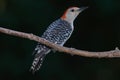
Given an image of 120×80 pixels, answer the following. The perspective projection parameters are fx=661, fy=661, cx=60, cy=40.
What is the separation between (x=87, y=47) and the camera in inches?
433

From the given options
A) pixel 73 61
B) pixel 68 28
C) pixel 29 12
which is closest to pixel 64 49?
Answer: pixel 68 28

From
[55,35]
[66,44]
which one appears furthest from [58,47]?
[66,44]

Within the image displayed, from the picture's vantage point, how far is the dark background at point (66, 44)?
34.1 ft

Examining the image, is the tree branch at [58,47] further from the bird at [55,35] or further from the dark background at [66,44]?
the dark background at [66,44]

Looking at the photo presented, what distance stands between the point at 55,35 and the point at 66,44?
267 cm

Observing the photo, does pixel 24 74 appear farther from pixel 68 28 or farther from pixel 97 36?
pixel 68 28

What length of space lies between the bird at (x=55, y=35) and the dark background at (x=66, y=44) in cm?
122

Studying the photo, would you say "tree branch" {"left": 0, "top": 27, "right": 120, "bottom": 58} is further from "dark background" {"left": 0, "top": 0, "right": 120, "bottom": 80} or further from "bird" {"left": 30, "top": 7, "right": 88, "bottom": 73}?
"dark background" {"left": 0, "top": 0, "right": 120, "bottom": 80}

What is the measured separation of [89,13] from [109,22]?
0.40m

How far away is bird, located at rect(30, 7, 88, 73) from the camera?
7.79 m

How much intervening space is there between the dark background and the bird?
1.22 metres

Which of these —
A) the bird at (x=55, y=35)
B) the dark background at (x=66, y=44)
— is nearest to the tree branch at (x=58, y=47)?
the bird at (x=55, y=35)

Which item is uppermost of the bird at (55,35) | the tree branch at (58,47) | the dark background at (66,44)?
the tree branch at (58,47)

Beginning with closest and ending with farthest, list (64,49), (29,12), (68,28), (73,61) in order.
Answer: (64,49), (68,28), (29,12), (73,61)
